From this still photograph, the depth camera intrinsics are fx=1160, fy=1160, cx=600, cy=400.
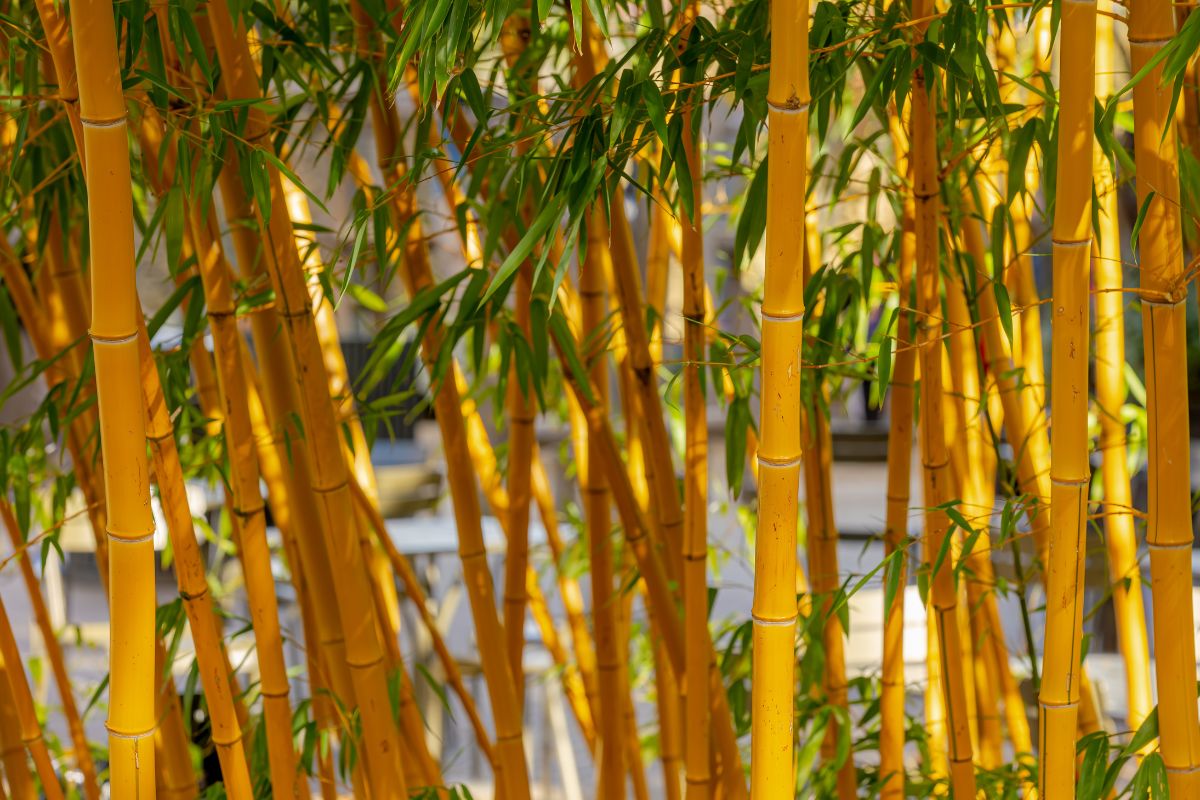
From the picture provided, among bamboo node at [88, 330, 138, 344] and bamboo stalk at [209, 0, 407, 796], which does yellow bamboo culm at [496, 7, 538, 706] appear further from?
bamboo node at [88, 330, 138, 344]

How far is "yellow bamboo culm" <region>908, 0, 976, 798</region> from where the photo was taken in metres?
1.04

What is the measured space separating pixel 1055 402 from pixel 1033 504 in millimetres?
393

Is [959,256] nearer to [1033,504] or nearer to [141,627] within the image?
[1033,504]

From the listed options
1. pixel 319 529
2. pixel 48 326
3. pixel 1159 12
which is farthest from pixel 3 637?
pixel 1159 12

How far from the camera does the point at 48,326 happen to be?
1.70 metres

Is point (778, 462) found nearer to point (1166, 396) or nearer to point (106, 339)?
point (1166, 396)

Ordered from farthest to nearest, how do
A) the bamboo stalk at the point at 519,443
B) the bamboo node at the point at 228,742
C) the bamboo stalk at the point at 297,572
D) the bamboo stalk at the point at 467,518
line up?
the bamboo stalk at the point at 297,572, the bamboo stalk at the point at 519,443, the bamboo stalk at the point at 467,518, the bamboo node at the point at 228,742

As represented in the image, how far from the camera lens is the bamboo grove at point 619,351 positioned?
856 millimetres

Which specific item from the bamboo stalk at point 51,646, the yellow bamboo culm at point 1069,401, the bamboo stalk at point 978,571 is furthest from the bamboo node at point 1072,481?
the bamboo stalk at point 51,646

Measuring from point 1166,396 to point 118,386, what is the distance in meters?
0.80

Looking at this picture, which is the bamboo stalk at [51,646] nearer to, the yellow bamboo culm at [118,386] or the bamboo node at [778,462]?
the yellow bamboo culm at [118,386]

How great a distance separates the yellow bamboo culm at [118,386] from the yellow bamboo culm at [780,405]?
475 millimetres

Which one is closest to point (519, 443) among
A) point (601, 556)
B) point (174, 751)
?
point (601, 556)

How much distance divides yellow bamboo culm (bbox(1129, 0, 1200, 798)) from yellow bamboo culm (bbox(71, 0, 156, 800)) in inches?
29.2
